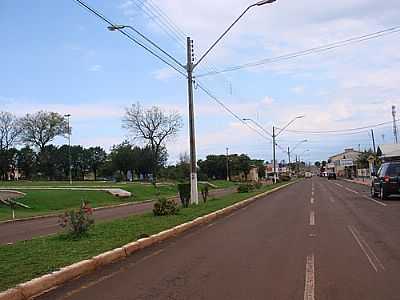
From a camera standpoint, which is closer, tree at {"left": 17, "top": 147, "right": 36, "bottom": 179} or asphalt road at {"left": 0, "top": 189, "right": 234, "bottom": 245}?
asphalt road at {"left": 0, "top": 189, "right": 234, "bottom": 245}

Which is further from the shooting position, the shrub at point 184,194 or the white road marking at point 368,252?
the shrub at point 184,194

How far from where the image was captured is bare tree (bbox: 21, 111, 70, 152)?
11194 cm

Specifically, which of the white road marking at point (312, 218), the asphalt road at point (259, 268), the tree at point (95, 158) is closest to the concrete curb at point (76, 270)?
the asphalt road at point (259, 268)

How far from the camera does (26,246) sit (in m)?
11.9

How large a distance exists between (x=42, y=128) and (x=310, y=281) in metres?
111

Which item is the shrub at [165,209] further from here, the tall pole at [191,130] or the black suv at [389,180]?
the black suv at [389,180]

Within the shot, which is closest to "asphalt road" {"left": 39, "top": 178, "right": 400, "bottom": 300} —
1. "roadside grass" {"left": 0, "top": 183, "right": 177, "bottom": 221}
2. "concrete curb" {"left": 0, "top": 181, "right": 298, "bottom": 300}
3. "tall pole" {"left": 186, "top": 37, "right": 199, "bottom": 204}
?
"concrete curb" {"left": 0, "top": 181, "right": 298, "bottom": 300}


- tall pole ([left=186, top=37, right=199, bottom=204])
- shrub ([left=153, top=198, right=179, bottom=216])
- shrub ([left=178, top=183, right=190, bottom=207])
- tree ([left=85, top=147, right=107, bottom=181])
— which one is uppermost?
tree ([left=85, top=147, right=107, bottom=181])

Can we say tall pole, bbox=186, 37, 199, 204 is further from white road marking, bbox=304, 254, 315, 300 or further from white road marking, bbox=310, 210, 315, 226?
white road marking, bbox=304, 254, 315, 300

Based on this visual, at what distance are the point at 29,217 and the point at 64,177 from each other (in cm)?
10789

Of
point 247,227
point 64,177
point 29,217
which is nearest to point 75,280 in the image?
point 247,227

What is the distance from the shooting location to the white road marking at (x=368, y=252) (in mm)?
9258

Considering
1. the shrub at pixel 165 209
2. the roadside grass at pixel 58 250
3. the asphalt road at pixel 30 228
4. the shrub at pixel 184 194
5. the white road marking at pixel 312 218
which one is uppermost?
the shrub at pixel 184 194

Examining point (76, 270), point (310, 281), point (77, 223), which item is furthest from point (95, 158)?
point (310, 281)
